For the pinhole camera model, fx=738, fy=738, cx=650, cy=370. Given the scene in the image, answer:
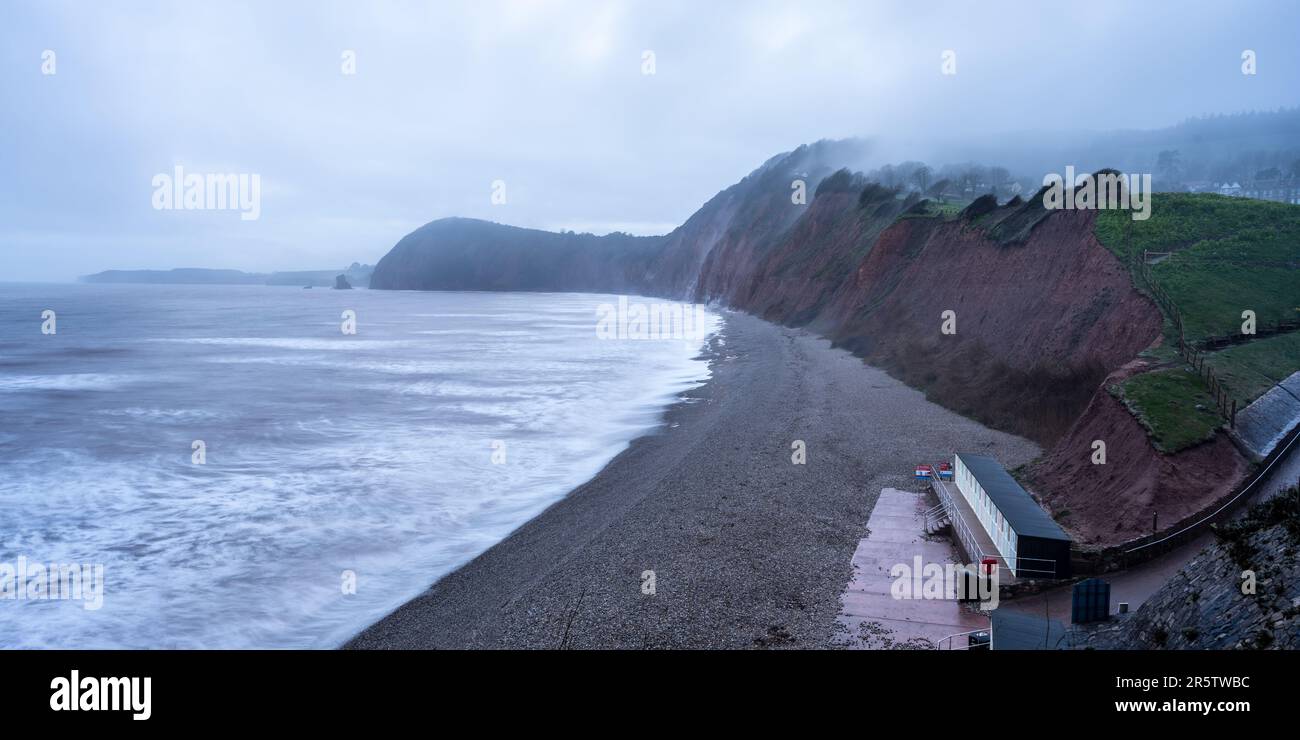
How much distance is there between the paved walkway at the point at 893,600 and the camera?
1222 centimetres

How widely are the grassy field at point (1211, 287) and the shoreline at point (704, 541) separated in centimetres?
492

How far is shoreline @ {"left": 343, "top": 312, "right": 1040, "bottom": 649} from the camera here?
13.0 meters

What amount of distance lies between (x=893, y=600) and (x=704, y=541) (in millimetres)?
4753

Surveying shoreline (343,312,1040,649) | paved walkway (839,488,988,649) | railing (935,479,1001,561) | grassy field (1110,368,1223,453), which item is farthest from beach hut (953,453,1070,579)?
grassy field (1110,368,1223,453)

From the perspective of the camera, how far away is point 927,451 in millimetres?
24375

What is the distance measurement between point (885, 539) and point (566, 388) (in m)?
29.6

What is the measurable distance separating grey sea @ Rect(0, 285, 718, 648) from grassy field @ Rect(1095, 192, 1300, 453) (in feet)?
55.2

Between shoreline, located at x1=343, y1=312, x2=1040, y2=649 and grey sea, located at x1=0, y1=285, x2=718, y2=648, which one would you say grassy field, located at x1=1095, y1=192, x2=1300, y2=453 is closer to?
shoreline, located at x1=343, y1=312, x2=1040, y2=649

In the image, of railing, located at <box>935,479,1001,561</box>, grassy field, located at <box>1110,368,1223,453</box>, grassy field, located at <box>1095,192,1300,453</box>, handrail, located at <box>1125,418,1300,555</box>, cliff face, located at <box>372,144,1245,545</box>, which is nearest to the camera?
handrail, located at <box>1125,418,1300,555</box>

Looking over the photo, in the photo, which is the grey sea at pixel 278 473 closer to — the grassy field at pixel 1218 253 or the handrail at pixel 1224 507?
the handrail at pixel 1224 507

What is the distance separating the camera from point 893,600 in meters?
13.6

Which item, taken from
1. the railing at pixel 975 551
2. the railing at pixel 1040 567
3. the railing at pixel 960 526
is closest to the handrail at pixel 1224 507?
the railing at pixel 1040 567
